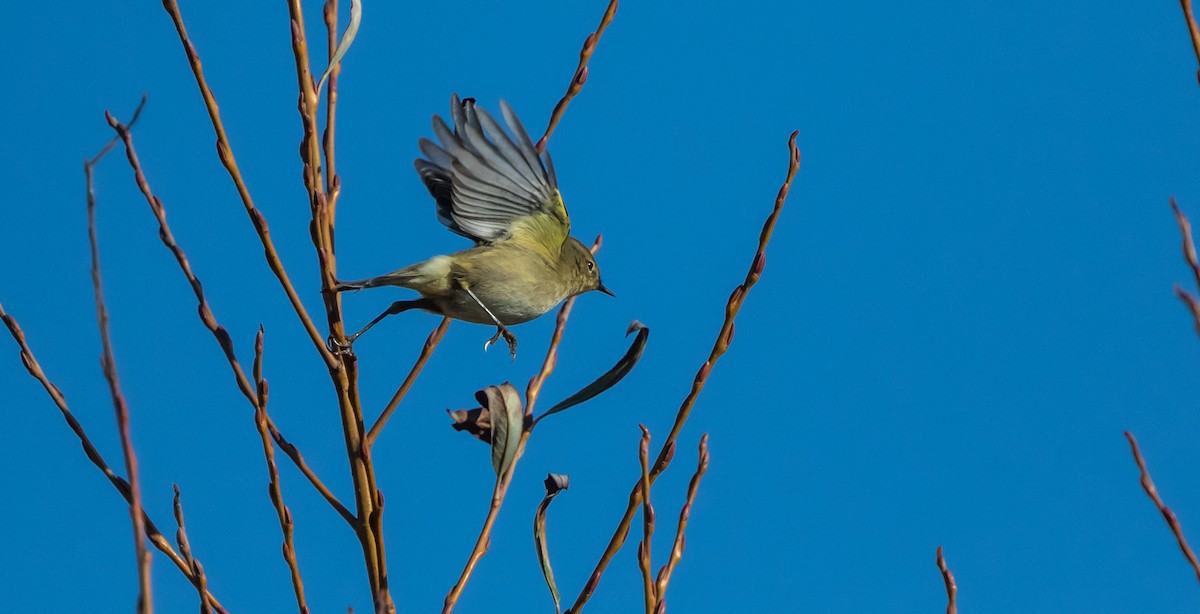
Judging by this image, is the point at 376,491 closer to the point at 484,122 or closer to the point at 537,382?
the point at 537,382

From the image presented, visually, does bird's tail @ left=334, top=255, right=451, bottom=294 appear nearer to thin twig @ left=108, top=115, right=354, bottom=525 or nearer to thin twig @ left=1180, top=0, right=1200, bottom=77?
thin twig @ left=108, top=115, right=354, bottom=525

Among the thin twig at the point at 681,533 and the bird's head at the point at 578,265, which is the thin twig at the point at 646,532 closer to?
the thin twig at the point at 681,533

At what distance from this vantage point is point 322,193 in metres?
2.10

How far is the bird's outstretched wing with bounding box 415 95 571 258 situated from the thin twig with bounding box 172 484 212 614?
1358 mm

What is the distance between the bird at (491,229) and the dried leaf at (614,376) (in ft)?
2.93

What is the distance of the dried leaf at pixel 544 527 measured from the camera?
2.21m

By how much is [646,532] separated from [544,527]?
1.67 ft

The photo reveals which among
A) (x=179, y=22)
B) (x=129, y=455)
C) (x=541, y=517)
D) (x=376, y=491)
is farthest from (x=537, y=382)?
(x=129, y=455)

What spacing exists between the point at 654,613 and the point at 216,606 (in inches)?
26.0

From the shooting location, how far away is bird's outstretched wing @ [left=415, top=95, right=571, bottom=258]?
10.3 feet

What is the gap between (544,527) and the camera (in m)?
2.30

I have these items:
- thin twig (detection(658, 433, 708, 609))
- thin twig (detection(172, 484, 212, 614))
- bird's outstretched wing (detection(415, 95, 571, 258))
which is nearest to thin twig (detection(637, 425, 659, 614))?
thin twig (detection(658, 433, 708, 609))

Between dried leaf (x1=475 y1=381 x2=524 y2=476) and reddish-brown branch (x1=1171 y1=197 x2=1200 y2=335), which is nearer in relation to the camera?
reddish-brown branch (x1=1171 y1=197 x2=1200 y2=335)

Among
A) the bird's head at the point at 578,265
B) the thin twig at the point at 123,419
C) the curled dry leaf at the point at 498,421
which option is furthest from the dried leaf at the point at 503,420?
the bird's head at the point at 578,265
